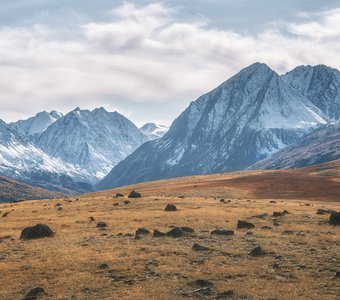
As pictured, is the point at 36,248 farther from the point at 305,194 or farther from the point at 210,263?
the point at 305,194

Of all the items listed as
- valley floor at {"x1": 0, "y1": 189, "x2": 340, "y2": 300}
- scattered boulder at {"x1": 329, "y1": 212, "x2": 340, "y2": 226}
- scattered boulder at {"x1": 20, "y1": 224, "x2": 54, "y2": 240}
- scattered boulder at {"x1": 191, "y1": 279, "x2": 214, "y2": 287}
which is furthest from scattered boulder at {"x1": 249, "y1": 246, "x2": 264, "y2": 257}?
scattered boulder at {"x1": 20, "y1": 224, "x2": 54, "y2": 240}

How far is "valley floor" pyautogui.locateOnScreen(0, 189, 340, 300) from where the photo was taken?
25531 millimetres

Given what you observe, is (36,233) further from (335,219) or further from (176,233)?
(335,219)

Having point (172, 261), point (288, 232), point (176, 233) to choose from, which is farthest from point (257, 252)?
point (288, 232)

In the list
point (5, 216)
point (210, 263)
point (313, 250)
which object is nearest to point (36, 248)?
point (210, 263)

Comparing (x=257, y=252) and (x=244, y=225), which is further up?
(x=244, y=225)

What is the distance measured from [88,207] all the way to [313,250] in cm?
4630

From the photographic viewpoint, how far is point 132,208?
70062 millimetres

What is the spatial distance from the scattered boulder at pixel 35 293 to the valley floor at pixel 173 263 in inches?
14.2

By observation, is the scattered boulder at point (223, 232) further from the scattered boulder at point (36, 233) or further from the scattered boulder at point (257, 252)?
the scattered boulder at point (36, 233)

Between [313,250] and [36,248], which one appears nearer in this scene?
[313,250]

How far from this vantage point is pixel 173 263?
104ft

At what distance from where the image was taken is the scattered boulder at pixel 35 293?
24.9 m

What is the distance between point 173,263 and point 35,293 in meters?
10.1
